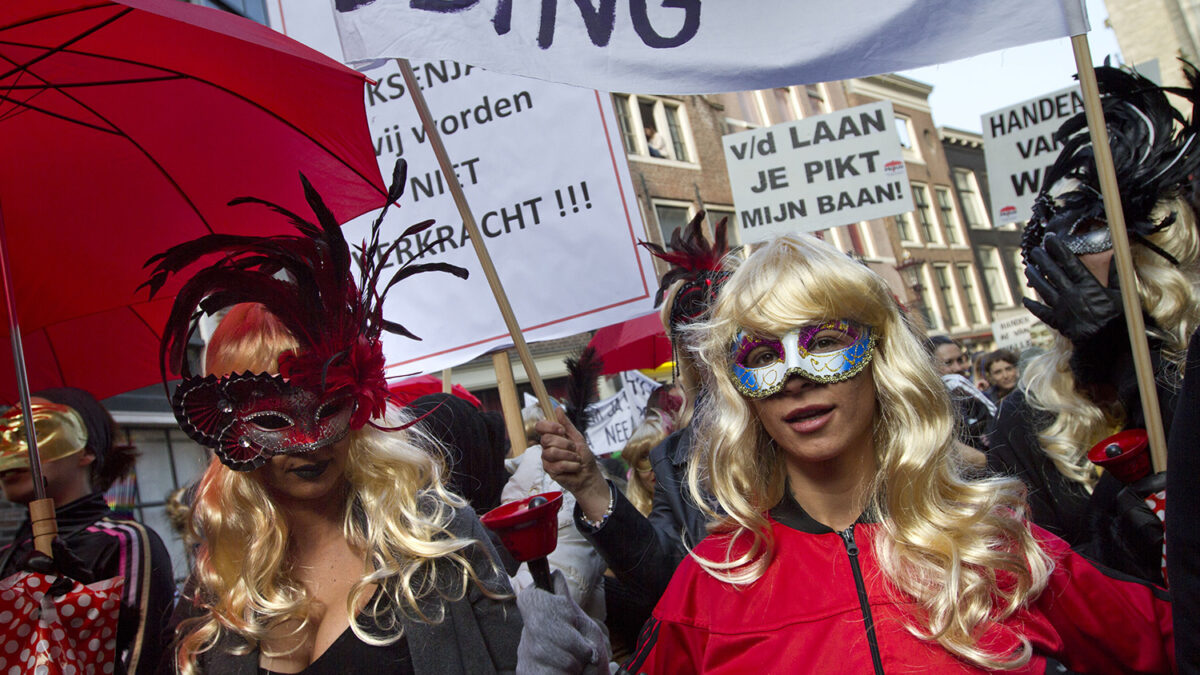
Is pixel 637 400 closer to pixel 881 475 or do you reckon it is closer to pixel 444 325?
pixel 444 325

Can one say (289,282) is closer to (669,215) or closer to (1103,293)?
(1103,293)

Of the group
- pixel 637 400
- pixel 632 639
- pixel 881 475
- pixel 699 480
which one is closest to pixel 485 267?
pixel 699 480

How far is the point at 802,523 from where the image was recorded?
2.04 meters

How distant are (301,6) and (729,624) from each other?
142 inches

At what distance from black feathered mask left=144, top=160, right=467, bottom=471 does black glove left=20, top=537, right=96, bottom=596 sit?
0.56 meters

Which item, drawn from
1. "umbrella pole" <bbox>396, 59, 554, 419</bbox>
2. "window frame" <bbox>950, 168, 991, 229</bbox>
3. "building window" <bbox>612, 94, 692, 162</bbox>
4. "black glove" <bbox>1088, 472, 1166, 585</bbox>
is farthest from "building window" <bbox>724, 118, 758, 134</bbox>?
"black glove" <bbox>1088, 472, 1166, 585</bbox>

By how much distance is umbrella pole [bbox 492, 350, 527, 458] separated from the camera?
3.69 m

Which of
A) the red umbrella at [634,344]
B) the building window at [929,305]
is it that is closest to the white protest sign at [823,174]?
the red umbrella at [634,344]

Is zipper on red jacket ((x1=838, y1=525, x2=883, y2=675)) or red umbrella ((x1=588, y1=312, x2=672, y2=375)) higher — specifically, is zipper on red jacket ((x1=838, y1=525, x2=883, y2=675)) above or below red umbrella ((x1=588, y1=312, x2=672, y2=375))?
→ below

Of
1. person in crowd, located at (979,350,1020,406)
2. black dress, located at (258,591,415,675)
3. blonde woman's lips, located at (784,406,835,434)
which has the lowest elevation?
person in crowd, located at (979,350,1020,406)


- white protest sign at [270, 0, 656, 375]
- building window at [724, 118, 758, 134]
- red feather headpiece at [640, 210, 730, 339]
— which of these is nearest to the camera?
red feather headpiece at [640, 210, 730, 339]

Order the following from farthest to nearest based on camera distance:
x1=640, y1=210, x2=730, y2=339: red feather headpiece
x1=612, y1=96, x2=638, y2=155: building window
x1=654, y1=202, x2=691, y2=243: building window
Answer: x1=654, y1=202, x2=691, y2=243: building window → x1=612, y1=96, x2=638, y2=155: building window → x1=640, y1=210, x2=730, y2=339: red feather headpiece

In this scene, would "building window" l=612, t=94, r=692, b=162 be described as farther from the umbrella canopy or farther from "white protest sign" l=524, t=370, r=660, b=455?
the umbrella canopy

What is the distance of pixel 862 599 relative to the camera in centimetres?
188
